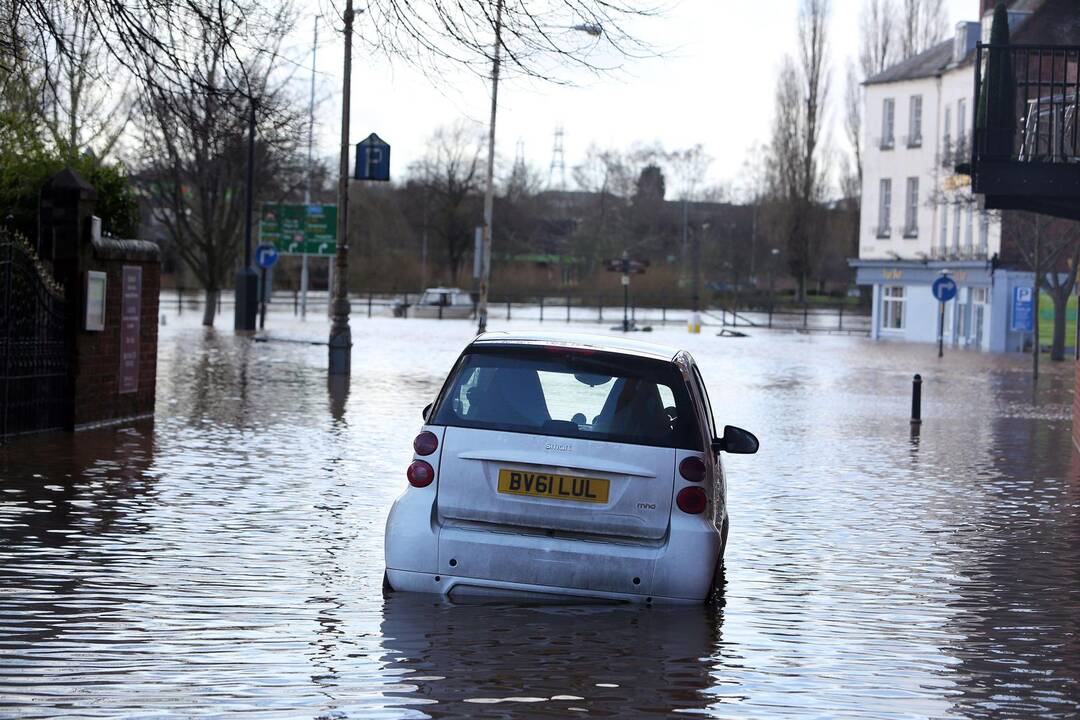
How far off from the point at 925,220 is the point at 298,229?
77.5 feet

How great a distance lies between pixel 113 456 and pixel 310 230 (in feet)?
134

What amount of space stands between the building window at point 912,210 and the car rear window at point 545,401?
5530cm

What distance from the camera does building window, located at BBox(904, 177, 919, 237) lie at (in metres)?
61.4

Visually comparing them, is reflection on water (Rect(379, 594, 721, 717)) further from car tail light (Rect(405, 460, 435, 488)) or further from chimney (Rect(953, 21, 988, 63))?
chimney (Rect(953, 21, 988, 63))

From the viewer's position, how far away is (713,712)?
6.04 m

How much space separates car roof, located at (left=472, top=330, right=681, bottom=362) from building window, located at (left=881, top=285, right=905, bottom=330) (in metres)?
54.2

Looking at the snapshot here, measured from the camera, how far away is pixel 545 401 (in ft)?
26.0

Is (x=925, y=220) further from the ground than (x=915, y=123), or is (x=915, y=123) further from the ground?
(x=915, y=123)

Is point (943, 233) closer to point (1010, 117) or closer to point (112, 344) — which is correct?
point (1010, 117)

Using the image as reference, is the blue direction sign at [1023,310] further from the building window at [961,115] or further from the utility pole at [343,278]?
the utility pole at [343,278]

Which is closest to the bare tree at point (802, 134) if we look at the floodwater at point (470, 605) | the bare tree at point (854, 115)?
the bare tree at point (854, 115)

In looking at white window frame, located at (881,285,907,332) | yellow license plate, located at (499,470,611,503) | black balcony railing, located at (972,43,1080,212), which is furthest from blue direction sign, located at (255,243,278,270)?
yellow license plate, located at (499,470,611,503)

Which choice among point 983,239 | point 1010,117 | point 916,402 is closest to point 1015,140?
point 1010,117

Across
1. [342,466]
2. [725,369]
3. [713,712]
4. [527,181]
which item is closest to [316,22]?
[342,466]
